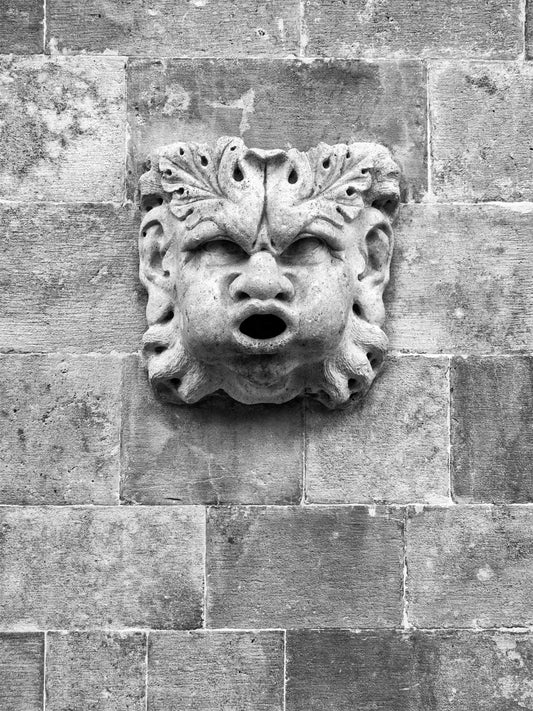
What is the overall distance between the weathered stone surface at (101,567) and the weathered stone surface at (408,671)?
0.45m

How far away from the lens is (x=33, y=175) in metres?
4.54

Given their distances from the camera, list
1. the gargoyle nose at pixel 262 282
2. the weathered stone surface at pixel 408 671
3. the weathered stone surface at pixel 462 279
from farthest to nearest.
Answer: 1. the weathered stone surface at pixel 462 279
2. the weathered stone surface at pixel 408 671
3. the gargoyle nose at pixel 262 282

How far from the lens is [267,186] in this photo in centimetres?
427

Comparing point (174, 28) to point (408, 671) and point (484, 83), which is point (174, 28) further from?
point (408, 671)

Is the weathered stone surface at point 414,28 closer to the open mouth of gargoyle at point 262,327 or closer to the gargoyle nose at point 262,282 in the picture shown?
the gargoyle nose at point 262,282

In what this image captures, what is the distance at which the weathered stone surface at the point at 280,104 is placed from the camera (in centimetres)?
454

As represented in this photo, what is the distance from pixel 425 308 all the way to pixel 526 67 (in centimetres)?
102

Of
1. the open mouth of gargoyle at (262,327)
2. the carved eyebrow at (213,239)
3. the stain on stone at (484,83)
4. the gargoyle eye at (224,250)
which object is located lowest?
the open mouth of gargoyle at (262,327)

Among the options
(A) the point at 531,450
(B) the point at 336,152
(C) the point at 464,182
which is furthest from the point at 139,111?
(A) the point at 531,450

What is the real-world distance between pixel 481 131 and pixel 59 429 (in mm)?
1958

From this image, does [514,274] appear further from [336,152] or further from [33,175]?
[33,175]

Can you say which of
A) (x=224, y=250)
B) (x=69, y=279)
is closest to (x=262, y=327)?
(x=224, y=250)

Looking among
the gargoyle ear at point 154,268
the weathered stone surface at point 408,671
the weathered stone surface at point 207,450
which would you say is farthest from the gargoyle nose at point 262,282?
the weathered stone surface at point 408,671

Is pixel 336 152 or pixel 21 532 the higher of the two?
pixel 336 152
